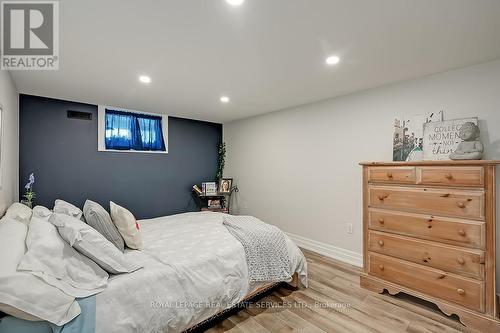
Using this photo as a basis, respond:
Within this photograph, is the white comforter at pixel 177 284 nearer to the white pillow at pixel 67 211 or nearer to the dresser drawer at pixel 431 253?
the white pillow at pixel 67 211

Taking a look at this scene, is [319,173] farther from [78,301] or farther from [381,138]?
[78,301]

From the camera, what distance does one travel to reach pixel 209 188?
4805 millimetres

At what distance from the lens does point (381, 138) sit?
2.96 meters

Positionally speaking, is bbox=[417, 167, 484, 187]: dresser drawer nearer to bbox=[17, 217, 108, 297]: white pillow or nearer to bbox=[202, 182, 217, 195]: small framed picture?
bbox=[17, 217, 108, 297]: white pillow

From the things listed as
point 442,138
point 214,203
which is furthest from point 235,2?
point 214,203

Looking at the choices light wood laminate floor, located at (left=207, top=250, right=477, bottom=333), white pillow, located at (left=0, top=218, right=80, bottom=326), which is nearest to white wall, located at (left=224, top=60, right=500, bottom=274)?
light wood laminate floor, located at (left=207, top=250, right=477, bottom=333)

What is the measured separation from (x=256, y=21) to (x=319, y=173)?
2502 mm

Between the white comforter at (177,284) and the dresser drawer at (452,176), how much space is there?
147 cm

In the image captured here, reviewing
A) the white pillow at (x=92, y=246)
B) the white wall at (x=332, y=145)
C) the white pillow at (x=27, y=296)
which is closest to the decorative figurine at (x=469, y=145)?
the white wall at (x=332, y=145)

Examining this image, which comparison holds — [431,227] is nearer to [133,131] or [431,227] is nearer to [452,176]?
[452,176]

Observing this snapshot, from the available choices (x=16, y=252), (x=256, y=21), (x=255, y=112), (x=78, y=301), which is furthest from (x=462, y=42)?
(x=16, y=252)

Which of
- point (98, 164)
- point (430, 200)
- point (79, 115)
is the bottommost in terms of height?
point (430, 200)

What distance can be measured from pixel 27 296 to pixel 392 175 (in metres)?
2.94

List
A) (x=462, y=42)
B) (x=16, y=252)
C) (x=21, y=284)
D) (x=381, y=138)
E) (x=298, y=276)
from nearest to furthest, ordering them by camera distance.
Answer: (x=21, y=284), (x=16, y=252), (x=462, y=42), (x=298, y=276), (x=381, y=138)
